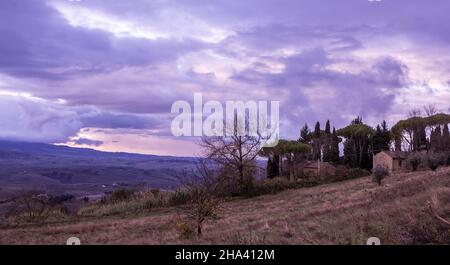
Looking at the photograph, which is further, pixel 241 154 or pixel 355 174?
pixel 355 174

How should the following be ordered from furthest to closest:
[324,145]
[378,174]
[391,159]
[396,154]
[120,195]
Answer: [324,145]
[396,154]
[391,159]
[120,195]
[378,174]

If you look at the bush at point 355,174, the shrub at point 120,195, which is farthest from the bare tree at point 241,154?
the bush at point 355,174

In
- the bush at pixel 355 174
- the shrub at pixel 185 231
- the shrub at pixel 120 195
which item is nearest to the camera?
the shrub at pixel 185 231

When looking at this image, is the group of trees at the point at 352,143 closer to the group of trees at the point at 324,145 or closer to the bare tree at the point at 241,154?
the group of trees at the point at 324,145

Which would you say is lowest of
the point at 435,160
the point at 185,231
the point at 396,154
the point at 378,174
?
the point at 185,231

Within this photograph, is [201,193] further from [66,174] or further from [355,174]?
[355,174]

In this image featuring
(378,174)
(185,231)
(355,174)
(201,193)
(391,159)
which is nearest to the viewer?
(185,231)

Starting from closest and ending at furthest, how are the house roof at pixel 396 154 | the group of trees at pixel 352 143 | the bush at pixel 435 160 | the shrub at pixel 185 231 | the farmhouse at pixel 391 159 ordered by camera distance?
the shrub at pixel 185 231 → the bush at pixel 435 160 → the farmhouse at pixel 391 159 → the house roof at pixel 396 154 → the group of trees at pixel 352 143

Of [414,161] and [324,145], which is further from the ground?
[324,145]

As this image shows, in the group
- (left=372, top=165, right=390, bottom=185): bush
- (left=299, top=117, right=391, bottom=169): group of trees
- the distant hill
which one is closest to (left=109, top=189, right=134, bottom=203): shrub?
the distant hill

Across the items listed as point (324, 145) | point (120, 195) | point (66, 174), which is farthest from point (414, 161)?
point (66, 174)

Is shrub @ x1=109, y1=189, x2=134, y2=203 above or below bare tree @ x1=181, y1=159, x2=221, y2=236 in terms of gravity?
below

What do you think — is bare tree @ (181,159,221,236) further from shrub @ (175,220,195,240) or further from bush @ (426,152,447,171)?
bush @ (426,152,447,171)
